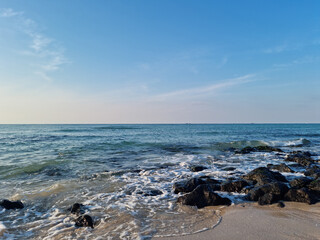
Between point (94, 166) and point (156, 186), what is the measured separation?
215 inches

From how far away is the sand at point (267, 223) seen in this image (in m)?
4.36

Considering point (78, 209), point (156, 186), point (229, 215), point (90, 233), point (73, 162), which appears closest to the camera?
point (90, 233)

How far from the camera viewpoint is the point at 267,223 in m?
4.91

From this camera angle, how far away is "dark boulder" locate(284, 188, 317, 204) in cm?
622

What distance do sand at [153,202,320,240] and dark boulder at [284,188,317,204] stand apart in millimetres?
184

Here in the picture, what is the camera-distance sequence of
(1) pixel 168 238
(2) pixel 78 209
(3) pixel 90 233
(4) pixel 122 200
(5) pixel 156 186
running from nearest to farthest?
(1) pixel 168 238 → (3) pixel 90 233 → (2) pixel 78 209 → (4) pixel 122 200 → (5) pixel 156 186

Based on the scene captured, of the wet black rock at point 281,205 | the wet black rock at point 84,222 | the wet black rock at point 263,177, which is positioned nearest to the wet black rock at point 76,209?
the wet black rock at point 84,222

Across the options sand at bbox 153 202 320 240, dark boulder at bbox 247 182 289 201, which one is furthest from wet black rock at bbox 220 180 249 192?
sand at bbox 153 202 320 240

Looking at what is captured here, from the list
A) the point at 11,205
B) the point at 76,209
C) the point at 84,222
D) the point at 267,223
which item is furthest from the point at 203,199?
the point at 11,205

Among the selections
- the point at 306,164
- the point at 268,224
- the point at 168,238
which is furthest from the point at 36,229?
the point at 306,164

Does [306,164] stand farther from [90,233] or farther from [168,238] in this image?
[90,233]

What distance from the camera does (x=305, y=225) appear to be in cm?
480

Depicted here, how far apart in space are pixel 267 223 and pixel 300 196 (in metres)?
2.18

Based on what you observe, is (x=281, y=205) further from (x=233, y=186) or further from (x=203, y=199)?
(x=203, y=199)
